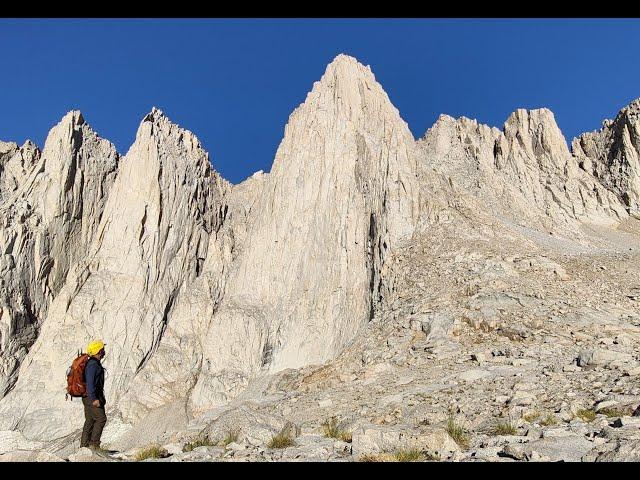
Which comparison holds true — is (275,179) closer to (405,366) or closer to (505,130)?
(405,366)

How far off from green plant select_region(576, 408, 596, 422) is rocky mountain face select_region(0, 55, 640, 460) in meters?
0.31

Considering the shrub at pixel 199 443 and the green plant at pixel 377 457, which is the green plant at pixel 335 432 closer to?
the green plant at pixel 377 457

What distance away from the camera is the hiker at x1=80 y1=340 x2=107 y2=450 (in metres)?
10.1

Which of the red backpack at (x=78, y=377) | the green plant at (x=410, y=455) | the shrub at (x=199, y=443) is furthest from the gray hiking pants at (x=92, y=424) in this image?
the green plant at (x=410, y=455)

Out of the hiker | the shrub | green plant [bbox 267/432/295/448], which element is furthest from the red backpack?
green plant [bbox 267/432/295/448]

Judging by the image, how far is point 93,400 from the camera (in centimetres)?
1012

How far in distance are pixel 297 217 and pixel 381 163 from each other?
27.1 ft

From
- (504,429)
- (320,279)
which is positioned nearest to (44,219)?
(320,279)

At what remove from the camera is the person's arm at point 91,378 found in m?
10.1

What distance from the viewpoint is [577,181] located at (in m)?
64.5

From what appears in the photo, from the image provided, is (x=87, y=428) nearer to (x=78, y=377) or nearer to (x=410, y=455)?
(x=78, y=377)

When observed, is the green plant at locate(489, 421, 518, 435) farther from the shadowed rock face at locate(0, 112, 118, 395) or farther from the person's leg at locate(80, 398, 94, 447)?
the shadowed rock face at locate(0, 112, 118, 395)

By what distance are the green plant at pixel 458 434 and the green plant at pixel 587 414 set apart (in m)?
2.09
